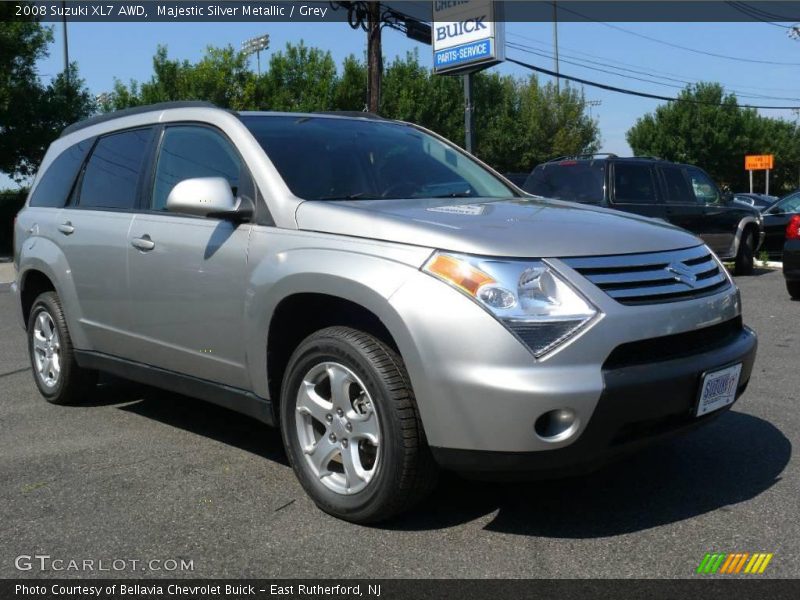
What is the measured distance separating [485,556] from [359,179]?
6.38 ft

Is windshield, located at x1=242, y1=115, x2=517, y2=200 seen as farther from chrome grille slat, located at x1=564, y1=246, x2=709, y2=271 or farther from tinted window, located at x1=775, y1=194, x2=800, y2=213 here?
tinted window, located at x1=775, y1=194, x2=800, y2=213

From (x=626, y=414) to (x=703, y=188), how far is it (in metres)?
11.1

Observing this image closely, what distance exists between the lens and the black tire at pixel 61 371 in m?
5.55

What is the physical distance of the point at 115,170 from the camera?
5297mm

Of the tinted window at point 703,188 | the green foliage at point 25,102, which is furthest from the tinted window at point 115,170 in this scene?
the green foliage at point 25,102

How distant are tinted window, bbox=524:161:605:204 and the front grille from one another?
27.5 ft

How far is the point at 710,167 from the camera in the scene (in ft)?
193

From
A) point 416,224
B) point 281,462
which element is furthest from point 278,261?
point 281,462

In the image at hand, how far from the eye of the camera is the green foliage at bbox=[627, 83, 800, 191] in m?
57.4

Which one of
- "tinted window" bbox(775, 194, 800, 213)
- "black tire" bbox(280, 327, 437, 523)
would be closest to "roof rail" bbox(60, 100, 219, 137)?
"black tire" bbox(280, 327, 437, 523)

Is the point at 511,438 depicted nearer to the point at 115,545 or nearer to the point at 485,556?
the point at 485,556

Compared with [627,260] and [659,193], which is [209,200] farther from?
[659,193]

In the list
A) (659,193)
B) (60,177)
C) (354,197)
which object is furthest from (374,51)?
(354,197)

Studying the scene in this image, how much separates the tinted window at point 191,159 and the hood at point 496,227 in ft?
2.25
